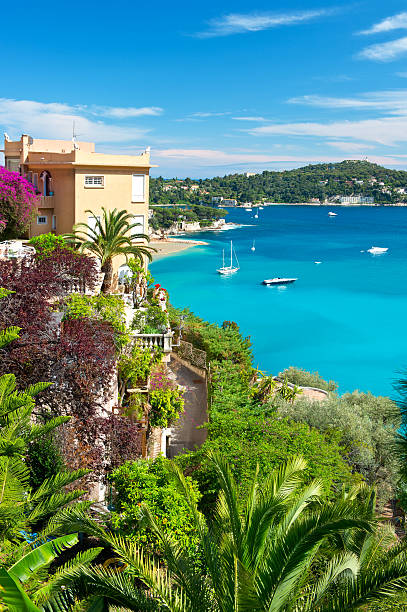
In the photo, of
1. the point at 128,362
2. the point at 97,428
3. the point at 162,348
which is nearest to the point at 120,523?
the point at 97,428

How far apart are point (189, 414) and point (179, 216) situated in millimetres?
142210

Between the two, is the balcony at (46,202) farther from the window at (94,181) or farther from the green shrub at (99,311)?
the green shrub at (99,311)

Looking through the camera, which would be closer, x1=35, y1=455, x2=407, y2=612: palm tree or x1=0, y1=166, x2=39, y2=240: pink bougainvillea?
x1=35, y1=455, x2=407, y2=612: palm tree

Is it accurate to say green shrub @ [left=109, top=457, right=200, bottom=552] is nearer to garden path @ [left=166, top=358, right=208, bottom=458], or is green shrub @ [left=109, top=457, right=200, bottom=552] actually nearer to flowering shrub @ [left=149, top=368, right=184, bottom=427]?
flowering shrub @ [left=149, top=368, right=184, bottom=427]

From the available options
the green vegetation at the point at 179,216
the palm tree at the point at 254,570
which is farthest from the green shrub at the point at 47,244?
the green vegetation at the point at 179,216

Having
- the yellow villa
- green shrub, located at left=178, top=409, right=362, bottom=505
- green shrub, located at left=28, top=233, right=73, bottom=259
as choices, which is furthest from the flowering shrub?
the yellow villa

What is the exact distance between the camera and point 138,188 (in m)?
28.0

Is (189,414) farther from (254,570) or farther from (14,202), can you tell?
(254,570)

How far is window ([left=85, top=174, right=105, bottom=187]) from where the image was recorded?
2619cm

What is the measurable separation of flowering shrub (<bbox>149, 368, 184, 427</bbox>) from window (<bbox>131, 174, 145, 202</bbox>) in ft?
48.0

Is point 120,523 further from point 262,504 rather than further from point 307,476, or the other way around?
point 307,476

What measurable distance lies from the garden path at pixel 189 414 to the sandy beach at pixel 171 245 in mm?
85903

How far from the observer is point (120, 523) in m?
8.72

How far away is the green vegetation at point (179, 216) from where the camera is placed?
487ft
